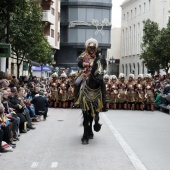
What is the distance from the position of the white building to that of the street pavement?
6239 centimetres

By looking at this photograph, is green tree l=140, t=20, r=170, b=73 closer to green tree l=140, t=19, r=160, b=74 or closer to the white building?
green tree l=140, t=19, r=160, b=74

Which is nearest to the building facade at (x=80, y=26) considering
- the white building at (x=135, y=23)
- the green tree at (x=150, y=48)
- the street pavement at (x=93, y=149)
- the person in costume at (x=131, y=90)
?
the white building at (x=135, y=23)

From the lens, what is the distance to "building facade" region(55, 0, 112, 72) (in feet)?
256

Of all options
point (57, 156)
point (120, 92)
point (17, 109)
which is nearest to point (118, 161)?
point (57, 156)

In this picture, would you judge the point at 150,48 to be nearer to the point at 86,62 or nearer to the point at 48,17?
the point at 48,17

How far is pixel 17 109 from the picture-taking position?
14820mm

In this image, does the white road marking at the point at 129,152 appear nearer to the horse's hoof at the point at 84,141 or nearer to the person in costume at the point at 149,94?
the horse's hoof at the point at 84,141

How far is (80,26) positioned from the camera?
7838cm

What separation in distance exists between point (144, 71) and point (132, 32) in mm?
11974

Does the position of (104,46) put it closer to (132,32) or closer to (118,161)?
(132,32)

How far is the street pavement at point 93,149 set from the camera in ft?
33.0

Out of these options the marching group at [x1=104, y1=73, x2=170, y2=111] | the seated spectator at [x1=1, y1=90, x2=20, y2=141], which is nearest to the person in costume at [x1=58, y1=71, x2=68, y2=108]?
the marching group at [x1=104, y1=73, x2=170, y2=111]

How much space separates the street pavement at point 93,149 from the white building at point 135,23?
62390 mm

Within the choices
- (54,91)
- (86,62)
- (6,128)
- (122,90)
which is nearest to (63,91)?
(54,91)
